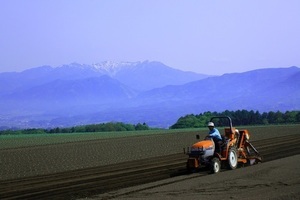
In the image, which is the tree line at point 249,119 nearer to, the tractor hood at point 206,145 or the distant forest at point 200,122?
the distant forest at point 200,122

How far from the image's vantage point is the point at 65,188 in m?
14.2

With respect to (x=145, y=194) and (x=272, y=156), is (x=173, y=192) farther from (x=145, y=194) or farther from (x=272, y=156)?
(x=272, y=156)

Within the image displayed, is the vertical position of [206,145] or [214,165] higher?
[206,145]

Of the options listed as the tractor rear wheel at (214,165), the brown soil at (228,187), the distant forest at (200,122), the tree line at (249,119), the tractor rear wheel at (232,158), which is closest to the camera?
the brown soil at (228,187)

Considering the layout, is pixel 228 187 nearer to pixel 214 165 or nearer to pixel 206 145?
pixel 214 165

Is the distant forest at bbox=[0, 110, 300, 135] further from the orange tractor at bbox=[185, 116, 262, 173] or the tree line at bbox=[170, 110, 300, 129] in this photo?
Result: the orange tractor at bbox=[185, 116, 262, 173]

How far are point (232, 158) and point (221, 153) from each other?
0.53 m

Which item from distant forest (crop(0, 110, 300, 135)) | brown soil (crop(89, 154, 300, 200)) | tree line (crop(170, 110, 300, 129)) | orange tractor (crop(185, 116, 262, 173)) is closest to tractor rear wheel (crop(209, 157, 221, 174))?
orange tractor (crop(185, 116, 262, 173))

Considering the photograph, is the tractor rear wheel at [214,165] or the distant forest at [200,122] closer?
the tractor rear wheel at [214,165]

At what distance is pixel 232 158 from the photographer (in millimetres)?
15844

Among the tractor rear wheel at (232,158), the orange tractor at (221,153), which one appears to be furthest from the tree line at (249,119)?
the tractor rear wheel at (232,158)

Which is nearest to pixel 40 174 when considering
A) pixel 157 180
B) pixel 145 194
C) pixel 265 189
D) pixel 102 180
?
pixel 102 180

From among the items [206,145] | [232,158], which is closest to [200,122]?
[232,158]

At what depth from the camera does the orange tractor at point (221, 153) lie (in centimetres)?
1509
